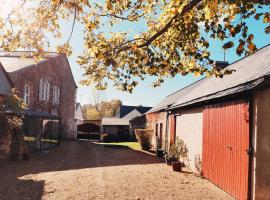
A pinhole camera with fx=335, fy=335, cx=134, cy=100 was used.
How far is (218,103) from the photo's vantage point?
1253cm

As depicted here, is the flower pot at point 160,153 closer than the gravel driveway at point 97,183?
No

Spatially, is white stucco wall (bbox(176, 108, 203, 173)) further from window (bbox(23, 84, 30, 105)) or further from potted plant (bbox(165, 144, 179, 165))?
window (bbox(23, 84, 30, 105))

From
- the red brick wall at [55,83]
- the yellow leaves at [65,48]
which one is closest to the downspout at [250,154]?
the yellow leaves at [65,48]

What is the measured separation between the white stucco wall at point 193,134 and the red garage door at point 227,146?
0.83 m

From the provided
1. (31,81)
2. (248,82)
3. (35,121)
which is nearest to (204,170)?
(248,82)

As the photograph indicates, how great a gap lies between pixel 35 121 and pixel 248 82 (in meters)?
17.8

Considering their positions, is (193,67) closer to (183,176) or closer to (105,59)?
(105,59)

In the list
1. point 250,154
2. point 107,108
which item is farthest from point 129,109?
point 250,154

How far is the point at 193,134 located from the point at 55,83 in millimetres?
23126

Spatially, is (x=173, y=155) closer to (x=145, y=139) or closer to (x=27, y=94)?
(x=145, y=139)

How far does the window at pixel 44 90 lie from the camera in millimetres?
31203

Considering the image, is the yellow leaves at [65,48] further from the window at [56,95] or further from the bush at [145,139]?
the window at [56,95]

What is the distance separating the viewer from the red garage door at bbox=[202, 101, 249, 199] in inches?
396

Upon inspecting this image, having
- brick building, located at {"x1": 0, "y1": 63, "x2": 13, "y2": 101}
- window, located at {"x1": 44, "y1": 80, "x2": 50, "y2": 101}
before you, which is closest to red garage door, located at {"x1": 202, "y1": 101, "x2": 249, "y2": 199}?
brick building, located at {"x1": 0, "y1": 63, "x2": 13, "y2": 101}
